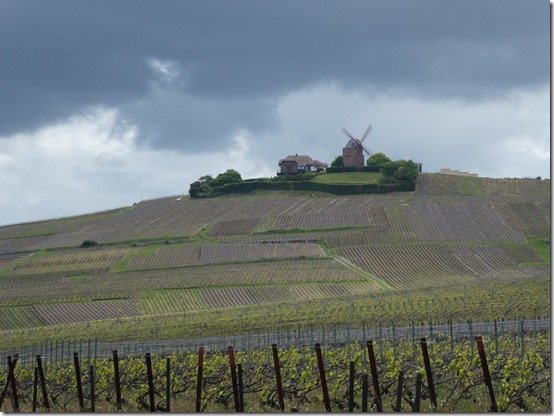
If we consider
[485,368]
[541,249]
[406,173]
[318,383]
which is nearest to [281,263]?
[541,249]

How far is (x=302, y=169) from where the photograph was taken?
182 meters

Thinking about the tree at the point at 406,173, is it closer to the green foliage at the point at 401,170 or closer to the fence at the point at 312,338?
the green foliage at the point at 401,170

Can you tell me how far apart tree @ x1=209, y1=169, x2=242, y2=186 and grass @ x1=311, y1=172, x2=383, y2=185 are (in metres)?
9.94

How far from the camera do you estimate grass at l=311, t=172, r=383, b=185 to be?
154 m

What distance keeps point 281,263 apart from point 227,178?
57.9m

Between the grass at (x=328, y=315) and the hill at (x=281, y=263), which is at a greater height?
the hill at (x=281, y=263)

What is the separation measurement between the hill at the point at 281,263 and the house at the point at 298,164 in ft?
88.3

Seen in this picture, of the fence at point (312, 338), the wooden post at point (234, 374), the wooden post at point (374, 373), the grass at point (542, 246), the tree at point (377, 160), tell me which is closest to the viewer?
the wooden post at point (374, 373)

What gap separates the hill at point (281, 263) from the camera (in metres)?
73.1

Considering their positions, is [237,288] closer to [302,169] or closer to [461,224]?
[461,224]

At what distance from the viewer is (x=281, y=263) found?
10381 centimetres

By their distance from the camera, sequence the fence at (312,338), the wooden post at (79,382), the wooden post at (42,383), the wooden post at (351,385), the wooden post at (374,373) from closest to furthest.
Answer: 1. the wooden post at (374,373)
2. the wooden post at (351,385)
3. the wooden post at (79,382)
4. the wooden post at (42,383)
5. the fence at (312,338)

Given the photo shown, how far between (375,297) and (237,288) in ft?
42.2

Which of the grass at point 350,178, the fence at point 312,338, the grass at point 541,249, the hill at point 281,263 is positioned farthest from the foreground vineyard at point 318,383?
the grass at point 350,178
